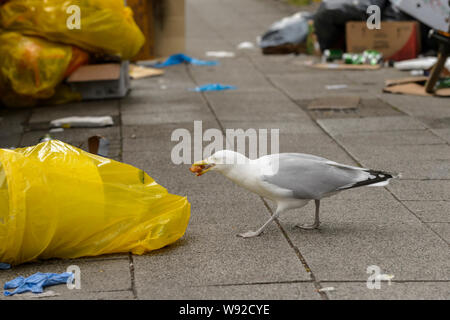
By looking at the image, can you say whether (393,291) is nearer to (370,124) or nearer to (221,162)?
(221,162)

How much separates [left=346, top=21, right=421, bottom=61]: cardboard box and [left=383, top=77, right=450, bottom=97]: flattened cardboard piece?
1952mm

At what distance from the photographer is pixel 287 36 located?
12.9 metres

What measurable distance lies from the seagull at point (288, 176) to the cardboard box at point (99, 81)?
15.6 feet

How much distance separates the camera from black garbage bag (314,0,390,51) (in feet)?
36.9

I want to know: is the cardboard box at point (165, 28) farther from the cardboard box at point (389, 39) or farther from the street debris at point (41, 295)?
the street debris at point (41, 295)

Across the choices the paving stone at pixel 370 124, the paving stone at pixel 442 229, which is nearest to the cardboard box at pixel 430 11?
the paving stone at pixel 370 124

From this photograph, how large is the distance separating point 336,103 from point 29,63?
3.90 meters

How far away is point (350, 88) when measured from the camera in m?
9.41

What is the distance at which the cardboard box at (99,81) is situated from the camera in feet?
27.8

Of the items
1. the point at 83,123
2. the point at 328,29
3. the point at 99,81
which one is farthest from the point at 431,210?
the point at 328,29

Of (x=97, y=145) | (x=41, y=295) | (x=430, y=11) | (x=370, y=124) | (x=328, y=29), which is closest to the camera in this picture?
(x=41, y=295)

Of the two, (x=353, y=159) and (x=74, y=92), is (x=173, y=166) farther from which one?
(x=74, y=92)

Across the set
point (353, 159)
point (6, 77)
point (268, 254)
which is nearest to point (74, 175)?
point (268, 254)
